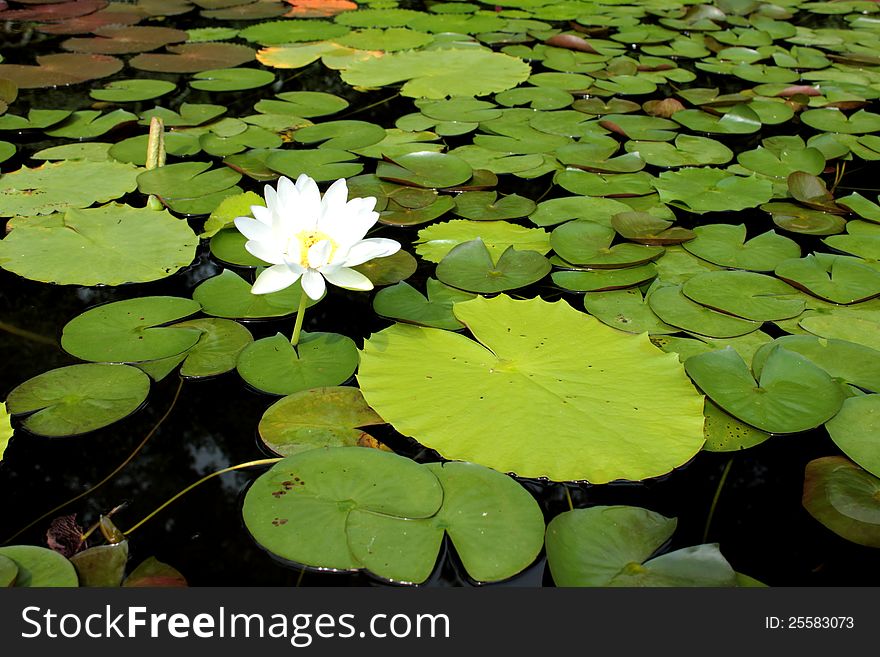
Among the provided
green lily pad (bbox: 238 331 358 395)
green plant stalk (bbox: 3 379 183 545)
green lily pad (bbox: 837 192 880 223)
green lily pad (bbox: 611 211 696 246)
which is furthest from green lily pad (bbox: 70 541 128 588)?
green lily pad (bbox: 837 192 880 223)

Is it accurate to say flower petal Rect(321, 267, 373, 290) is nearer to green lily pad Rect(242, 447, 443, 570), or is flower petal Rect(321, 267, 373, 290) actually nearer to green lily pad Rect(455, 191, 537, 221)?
green lily pad Rect(242, 447, 443, 570)

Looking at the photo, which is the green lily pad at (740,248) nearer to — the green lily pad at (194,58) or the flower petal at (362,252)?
the flower petal at (362,252)

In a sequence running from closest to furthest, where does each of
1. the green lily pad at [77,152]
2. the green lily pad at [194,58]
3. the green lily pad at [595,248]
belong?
the green lily pad at [595,248], the green lily pad at [77,152], the green lily pad at [194,58]

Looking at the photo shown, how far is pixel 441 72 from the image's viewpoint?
374cm

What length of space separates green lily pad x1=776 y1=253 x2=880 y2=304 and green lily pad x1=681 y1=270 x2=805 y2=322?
48 mm

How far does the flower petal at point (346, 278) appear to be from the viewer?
1.64 meters

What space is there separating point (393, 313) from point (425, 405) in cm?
39

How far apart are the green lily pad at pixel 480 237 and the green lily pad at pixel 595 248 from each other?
56 millimetres

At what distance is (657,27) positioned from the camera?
15.8ft

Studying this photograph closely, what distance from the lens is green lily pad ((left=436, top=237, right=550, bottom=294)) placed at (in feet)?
6.68

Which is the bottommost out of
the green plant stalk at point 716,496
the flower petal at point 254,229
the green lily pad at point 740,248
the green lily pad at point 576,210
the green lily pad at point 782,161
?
the green plant stalk at point 716,496

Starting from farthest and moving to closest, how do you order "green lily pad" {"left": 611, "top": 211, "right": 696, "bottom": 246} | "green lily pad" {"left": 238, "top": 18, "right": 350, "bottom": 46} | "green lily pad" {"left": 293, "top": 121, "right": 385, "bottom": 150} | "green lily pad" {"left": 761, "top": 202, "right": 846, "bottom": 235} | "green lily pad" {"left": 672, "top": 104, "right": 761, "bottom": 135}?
"green lily pad" {"left": 238, "top": 18, "right": 350, "bottom": 46}, "green lily pad" {"left": 672, "top": 104, "right": 761, "bottom": 135}, "green lily pad" {"left": 293, "top": 121, "right": 385, "bottom": 150}, "green lily pad" {"left": 761, "top": 202, "right": 846, "bottom": 235}, "green lily pad" {"left": 611, "top": 211, "right": 696, "bottom": 246}

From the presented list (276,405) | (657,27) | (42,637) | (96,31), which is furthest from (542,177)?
(96,31)

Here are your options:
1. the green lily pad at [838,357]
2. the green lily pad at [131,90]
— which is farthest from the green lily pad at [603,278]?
the green lily pad at [131,90]
